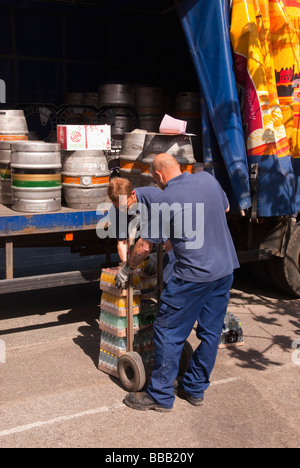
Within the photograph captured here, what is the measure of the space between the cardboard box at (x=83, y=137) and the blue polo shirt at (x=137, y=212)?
781 millimetres

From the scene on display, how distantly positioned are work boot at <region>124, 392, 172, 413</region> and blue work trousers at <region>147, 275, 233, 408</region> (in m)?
0.04

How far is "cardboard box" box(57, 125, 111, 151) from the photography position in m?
6.30

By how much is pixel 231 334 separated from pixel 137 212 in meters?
1.74

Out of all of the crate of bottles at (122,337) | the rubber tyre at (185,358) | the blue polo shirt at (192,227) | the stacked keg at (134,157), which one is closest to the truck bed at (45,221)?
the stacked keg at (134,157)

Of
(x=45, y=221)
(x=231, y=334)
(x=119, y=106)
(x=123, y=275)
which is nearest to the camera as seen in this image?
(x=123, y=275)

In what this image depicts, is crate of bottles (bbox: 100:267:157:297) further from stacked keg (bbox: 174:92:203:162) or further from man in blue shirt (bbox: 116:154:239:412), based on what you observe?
stacked keg (bbox: 174:92:203:162)

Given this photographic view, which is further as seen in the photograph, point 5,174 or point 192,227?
point 5,174

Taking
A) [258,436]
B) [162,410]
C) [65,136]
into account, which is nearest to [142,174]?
[65,136]

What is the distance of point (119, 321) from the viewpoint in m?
5.49

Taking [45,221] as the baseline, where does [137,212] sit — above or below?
above

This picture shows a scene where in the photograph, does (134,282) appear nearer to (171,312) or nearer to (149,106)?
(171,312)

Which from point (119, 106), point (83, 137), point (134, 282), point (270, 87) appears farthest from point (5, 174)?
point (270, 87)

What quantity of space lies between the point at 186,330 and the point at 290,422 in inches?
44.9

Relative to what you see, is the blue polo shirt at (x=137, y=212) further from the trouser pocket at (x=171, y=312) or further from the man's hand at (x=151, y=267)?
the trouser pocket at (x=171, y=312)
